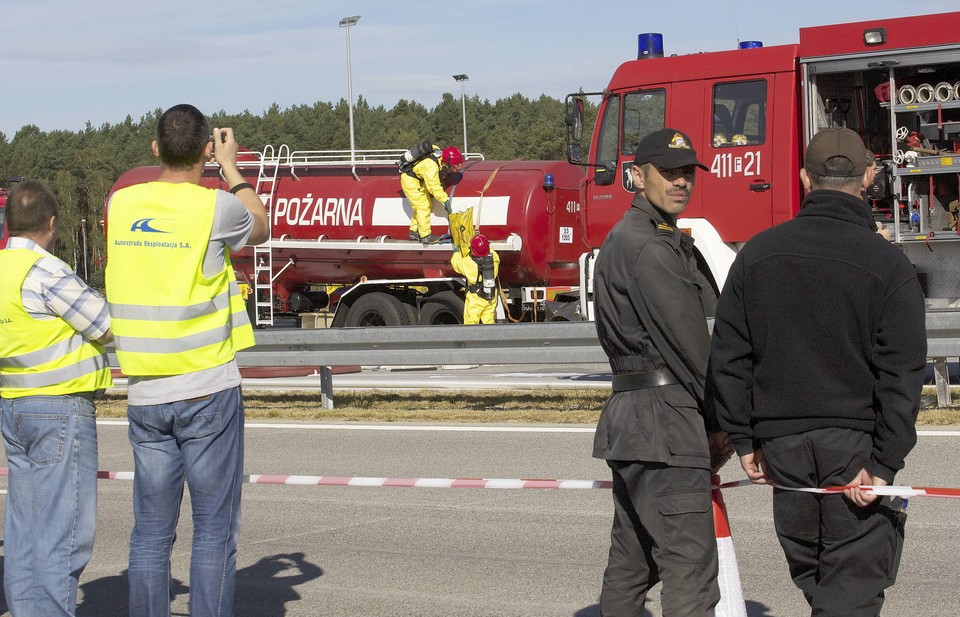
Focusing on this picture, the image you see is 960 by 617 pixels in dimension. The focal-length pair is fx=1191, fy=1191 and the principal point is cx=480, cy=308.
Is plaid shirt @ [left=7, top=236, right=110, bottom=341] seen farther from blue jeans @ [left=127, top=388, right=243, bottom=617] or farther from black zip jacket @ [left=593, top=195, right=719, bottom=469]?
black zip jacket @ [left=593, top=195, right=719, bottom=469]

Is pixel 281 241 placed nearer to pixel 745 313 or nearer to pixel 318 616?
pixel 318 616

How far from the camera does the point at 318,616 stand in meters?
5.46

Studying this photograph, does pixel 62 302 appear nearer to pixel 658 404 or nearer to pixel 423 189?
pixel 658 404

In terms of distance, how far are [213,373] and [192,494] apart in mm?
448

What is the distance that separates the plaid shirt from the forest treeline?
98813 mm

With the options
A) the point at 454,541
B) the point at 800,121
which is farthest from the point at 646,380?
the point at 800,121

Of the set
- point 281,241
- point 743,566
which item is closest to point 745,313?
point 743,566

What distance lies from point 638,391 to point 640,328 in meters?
0.22

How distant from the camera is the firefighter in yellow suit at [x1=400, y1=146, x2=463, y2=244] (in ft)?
59.9

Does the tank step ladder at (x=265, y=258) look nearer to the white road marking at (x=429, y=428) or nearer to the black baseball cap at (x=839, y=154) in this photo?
the white road marking at (x=429, y=428)

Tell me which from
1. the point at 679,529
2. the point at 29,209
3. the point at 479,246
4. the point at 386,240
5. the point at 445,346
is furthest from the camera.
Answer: the point at 386,240

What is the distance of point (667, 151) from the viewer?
4262 mm

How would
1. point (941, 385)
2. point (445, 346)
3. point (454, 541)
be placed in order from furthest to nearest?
1. point (445, 346)
2. point (941, 385)
3. point (454, 541)

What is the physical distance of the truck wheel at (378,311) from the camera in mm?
18953
